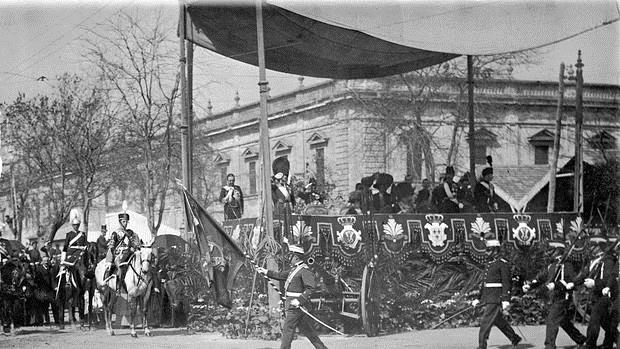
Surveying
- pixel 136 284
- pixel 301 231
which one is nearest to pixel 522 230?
pixel 301 231

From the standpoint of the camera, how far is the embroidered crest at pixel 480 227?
54.3 ft

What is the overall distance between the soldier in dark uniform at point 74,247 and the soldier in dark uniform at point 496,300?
26.3 ft

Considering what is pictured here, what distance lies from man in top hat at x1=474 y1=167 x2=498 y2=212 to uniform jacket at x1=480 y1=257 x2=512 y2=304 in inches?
119

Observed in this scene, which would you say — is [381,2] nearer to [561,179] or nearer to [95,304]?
[561,179]

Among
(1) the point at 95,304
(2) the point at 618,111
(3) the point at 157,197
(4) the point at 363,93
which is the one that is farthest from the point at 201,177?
(2) the point at 618,111

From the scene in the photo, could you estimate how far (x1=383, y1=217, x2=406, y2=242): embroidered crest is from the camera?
15992mm

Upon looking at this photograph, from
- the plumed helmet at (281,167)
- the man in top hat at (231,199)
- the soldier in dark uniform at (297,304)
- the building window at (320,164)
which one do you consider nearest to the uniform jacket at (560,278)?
the soldier in dark uniform at (297,304)

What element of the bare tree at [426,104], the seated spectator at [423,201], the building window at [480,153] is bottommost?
the seated spectator at [423,201]

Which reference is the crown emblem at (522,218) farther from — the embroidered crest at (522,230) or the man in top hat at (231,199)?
the man in top hat at (231,199)

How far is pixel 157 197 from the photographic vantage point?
71.1ft

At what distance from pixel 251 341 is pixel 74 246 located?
511 cm

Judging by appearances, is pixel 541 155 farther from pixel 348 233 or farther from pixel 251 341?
pixel 251 341

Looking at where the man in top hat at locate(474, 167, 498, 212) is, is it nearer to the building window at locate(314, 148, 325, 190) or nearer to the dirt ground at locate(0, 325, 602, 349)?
the dirt ground at locate(0, 325, 602, 349)

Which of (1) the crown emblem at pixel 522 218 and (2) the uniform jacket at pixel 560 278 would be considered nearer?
(2) the uniform jacket at pixel 560 278
